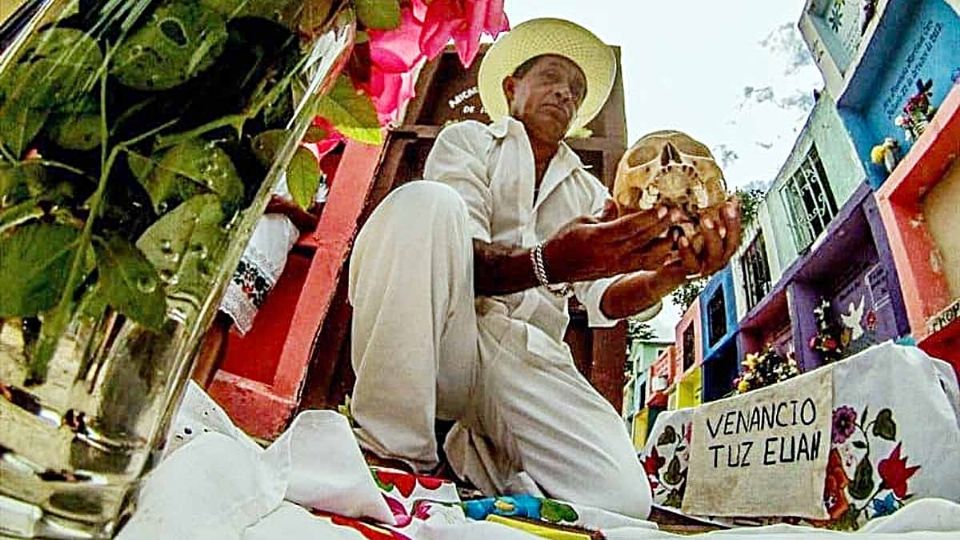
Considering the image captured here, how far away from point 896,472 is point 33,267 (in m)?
0.95

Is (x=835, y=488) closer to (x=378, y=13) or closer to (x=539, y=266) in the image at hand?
(x=539, y=266)

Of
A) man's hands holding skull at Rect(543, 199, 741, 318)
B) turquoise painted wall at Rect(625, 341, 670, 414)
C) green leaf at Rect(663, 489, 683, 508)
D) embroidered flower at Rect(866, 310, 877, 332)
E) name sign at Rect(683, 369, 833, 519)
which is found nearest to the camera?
man's hands holding skull at Rect(543, 199, 741, 318)

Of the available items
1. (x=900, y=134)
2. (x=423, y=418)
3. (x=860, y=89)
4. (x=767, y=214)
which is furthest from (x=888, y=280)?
(x=423, y=418)

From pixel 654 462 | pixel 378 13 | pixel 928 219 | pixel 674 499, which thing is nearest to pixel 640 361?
pixel 928 219

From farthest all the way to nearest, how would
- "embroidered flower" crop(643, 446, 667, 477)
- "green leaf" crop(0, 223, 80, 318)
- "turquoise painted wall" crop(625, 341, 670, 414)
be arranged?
"turquoise painted wall" crop(625, 341, 670, 414) → "embroidered flower" crop(643, 446, 667, 477) → "green leaf" crop(0, 223, 80, 318)

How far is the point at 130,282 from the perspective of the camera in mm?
228

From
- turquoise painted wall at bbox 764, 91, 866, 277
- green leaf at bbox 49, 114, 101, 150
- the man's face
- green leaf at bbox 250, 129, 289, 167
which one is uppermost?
turquoise painted wall at bbox 764, 91, 866, 277

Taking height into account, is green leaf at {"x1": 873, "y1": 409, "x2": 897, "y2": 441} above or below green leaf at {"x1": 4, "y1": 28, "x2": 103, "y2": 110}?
above

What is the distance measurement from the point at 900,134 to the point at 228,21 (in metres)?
2.14

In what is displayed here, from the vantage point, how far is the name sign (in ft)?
3.47

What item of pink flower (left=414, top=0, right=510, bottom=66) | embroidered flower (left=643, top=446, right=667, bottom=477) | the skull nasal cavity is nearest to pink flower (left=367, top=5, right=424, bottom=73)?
pink flower (left=414, top=0, right=510, bottom=66)

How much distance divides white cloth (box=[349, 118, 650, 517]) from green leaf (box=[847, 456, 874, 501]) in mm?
259

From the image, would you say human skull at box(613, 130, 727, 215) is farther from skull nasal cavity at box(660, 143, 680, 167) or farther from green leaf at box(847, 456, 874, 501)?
green leaf at box(847, 456, 874, 501)


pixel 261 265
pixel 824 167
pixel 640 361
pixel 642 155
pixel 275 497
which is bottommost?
pixel 275 497
